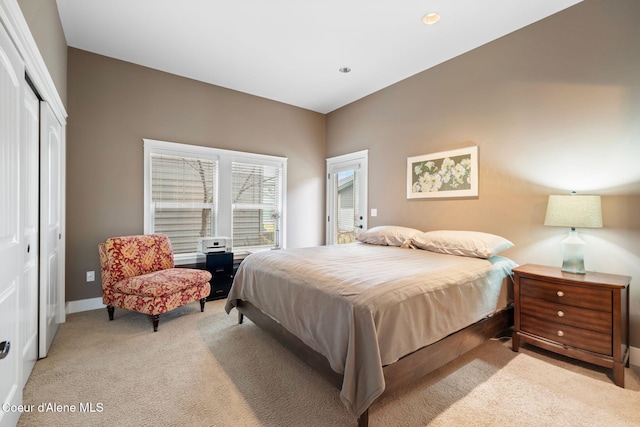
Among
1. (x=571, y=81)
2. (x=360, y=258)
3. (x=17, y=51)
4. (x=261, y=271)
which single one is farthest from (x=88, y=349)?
(x=571, y=81)

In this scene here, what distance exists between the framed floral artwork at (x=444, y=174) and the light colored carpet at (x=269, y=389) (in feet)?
5.41

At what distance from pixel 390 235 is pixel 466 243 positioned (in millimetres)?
946

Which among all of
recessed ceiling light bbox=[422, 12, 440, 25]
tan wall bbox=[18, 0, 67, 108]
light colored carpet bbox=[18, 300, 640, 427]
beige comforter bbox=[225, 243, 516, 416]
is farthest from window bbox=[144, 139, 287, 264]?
recessed ceiling light bbox=[422, 12, 440, 25]

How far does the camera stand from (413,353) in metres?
1.68

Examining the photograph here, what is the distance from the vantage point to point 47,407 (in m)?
1.67

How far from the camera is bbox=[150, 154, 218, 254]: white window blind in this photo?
12.4 ft

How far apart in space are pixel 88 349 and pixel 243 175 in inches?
112

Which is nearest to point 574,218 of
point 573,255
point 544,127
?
point 573,255

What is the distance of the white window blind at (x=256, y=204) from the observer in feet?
14.6

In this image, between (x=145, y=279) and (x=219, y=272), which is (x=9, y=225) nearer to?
(x=145, y=279)

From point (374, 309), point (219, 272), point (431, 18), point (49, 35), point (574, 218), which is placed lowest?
point (219, 272)

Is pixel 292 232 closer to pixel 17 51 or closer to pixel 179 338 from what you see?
pixel 179 338

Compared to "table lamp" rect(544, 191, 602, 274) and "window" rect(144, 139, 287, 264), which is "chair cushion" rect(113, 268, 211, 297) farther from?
"table lamp" rect(544, 191, 602, 274)

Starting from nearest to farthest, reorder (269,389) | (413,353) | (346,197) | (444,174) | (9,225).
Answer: (9,225)
(413,353)
(269,389)
(444,174)
(346,197)
